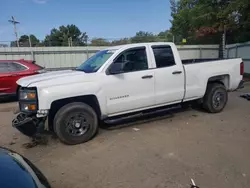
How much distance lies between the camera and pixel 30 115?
413 cm

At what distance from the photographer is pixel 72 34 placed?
62.8 metres

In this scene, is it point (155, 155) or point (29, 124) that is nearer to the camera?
point (155, 155)

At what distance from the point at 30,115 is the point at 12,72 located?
5.33 m

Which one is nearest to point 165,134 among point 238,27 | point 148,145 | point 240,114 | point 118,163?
point 148,145

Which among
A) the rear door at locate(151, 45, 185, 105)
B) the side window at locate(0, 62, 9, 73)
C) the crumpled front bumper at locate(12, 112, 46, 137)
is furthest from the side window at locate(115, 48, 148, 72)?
the side window at locate(0, 62, 9, 73)

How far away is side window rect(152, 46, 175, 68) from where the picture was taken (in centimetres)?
510

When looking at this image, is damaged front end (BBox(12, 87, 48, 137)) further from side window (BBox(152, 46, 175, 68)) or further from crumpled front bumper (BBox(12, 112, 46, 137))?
side window (BBox(152, 46, 175, 68))

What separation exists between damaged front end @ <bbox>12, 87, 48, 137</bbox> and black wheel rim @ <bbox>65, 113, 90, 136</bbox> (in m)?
0.49

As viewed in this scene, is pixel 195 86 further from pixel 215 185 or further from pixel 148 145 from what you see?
pixel 215 185

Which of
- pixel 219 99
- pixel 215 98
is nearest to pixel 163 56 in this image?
pixel 215 98

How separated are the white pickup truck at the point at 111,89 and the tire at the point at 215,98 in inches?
1.1

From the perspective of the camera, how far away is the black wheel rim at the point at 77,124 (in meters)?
4.30

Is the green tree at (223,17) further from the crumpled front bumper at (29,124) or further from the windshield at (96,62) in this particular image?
the crumpled front bumper at (29,124)

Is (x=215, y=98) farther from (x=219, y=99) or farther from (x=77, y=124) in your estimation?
(x=77, y=124)
